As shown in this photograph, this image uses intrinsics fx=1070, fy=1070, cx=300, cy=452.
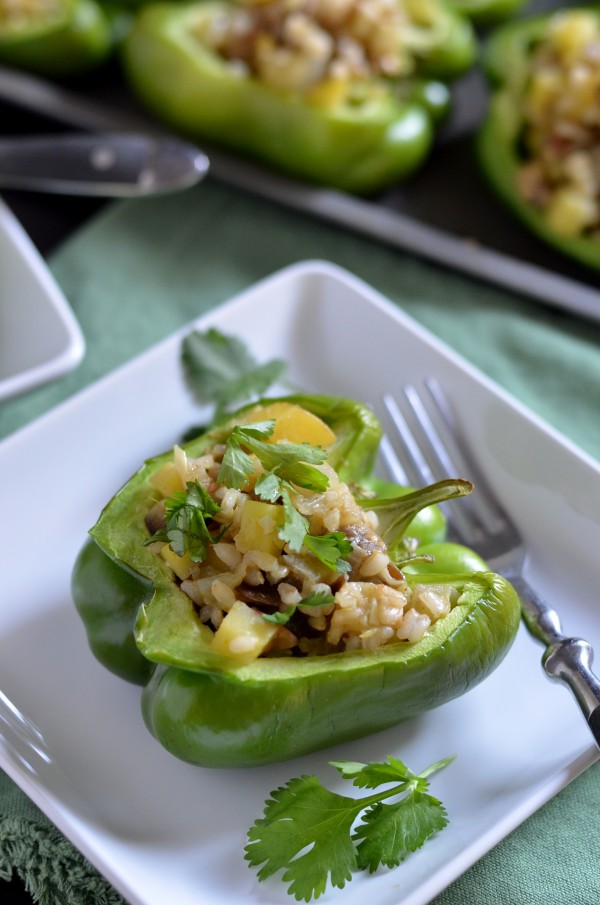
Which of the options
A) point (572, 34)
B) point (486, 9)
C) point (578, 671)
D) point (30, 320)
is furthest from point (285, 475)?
point (486, 9)

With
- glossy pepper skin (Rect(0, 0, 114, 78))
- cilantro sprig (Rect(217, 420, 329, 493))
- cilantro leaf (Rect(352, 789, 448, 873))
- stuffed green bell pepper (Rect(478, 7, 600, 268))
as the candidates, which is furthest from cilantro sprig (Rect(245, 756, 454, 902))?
glossy pepper skin (Rect(0, 0, 114, 78))

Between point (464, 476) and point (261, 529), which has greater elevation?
point (261, 529)

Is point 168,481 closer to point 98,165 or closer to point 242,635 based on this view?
point 242,635

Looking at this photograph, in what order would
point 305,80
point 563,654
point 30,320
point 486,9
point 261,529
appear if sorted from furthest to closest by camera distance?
point 486,9
point 305,80
point 30,320
point 563,654
point 261,529

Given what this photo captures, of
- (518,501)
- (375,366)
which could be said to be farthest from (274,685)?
(375,366)

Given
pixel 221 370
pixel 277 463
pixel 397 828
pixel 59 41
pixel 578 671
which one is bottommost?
pixel 578 671

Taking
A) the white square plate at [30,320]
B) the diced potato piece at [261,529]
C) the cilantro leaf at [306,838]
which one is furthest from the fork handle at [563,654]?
the white square plate at [30,320]

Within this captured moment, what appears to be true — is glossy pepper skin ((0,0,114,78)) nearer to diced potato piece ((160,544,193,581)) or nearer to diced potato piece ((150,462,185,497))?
diced potato piece ((150,462,185,497))
